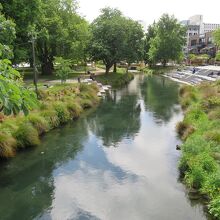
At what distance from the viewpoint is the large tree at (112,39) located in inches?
2301

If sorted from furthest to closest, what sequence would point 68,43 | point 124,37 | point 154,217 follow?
point 124,37
point 68,43
point 154,217

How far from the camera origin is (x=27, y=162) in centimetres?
1803

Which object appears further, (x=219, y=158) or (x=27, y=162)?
(x=27, y=162)

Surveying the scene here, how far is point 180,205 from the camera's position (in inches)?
520

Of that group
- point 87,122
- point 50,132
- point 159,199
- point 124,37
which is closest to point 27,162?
point 50,132

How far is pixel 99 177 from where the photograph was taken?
1609 centimetres

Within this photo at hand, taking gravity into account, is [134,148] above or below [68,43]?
below

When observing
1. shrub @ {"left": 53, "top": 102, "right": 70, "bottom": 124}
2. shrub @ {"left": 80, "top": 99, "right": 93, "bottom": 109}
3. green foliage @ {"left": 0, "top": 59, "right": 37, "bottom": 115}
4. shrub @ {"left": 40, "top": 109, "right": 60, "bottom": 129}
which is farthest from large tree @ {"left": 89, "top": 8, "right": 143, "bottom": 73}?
green foliage @ {"left": 0, "top": 59, "right": 37, "bottom": 115}

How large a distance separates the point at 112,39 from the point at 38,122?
39706mm

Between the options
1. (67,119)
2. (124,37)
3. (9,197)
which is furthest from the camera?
(124,37)

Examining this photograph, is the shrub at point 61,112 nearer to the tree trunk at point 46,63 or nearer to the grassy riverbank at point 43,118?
the grassy riverbank at point 43,118

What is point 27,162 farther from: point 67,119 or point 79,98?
point 79,98

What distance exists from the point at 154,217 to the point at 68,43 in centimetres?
4345

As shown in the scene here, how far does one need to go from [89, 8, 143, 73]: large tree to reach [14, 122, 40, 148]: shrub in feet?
127
